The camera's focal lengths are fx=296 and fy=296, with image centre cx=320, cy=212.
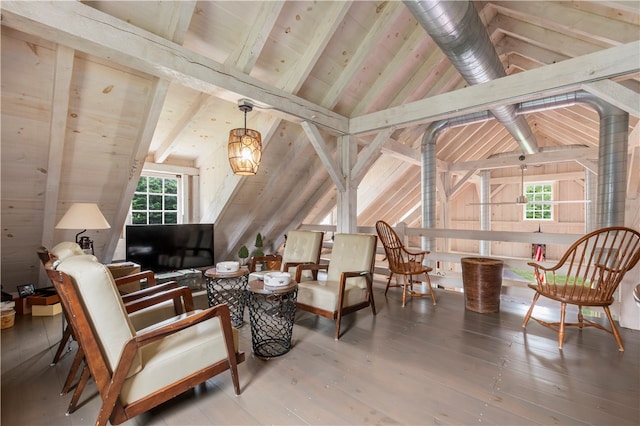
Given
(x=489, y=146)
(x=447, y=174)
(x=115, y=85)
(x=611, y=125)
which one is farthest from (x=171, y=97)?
(x=489, y=146)

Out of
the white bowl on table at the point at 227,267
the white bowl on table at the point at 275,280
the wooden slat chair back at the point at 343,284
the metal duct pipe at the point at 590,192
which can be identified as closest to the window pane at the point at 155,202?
the white bowl on table at the point at 227,267

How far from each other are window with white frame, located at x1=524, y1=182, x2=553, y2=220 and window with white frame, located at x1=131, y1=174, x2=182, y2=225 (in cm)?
1077

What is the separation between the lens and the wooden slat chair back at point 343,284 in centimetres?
283

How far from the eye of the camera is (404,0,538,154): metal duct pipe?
2.21m

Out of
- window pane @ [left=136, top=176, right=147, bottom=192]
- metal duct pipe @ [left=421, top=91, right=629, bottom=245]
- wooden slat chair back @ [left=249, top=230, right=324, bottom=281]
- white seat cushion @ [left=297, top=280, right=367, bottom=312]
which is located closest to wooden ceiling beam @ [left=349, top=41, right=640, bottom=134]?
metal duct pipe @ [left=421, top=91, right=629, bottom=245]

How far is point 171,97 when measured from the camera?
11.3 ft

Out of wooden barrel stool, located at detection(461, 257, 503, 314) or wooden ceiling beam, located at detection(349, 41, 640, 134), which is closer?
wooden ceiling beam, located at detection(349, 41, 640, 134)

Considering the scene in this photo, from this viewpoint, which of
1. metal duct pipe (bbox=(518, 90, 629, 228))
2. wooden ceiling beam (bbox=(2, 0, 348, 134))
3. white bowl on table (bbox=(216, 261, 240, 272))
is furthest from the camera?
metal duct pipe (bbox=(518, 90, 629, 228))

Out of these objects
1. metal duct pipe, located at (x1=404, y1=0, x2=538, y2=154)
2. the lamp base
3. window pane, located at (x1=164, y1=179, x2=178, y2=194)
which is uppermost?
metal duct pipe, located at (x1=404, y1=0, x2=538, y2=154)

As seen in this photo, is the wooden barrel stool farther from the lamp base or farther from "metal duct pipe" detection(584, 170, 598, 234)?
"metal duct pipe" detection(584, 170, 598, 234)

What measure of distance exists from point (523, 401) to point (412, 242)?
860 centimetres

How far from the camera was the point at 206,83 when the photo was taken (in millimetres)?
2697

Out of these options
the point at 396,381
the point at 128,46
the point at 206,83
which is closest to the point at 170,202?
the point at 206,83

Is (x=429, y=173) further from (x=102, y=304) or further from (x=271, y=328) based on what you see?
(x=102, y=304)
